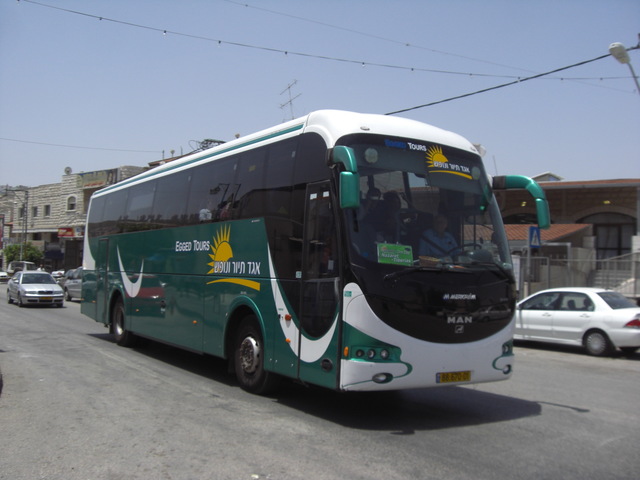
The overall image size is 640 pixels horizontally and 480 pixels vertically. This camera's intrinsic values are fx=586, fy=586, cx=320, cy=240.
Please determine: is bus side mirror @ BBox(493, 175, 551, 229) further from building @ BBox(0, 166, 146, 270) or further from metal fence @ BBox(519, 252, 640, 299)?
building @ BBox(0, 166, 146, 270)

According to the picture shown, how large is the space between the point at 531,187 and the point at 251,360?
455 centimetres

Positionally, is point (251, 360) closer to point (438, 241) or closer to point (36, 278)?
point (438, 241)

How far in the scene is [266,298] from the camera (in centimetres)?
797

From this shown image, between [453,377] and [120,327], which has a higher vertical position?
[453,377]

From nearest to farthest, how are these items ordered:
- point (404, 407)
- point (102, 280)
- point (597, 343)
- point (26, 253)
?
1. point (404, 407)
2. point (597, 343)
3. point (102, 280)
4. point (26, 253)

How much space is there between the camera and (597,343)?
13422 millimetres

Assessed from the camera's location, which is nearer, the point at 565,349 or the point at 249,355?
the point at 249,355

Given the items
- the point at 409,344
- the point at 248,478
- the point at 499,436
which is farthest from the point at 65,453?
the point at 499,436

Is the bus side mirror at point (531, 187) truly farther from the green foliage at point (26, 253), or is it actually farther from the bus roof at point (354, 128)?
the green foliage at point (26, 253)

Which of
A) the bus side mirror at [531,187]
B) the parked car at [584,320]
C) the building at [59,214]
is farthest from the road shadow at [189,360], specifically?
the building at [59,214]

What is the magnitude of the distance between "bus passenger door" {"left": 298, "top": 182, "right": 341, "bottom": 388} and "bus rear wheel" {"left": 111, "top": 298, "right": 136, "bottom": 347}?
290 inches

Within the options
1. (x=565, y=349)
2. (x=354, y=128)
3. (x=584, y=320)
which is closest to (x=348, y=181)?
(x=354, y=128)

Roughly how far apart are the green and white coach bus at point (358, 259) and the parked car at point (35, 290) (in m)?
19.0

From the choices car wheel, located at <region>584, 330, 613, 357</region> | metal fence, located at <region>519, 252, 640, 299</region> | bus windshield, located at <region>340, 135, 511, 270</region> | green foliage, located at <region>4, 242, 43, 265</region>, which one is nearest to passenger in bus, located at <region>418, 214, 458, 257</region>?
bus windshield, located at <region>340, 135, 511, 270</region>
